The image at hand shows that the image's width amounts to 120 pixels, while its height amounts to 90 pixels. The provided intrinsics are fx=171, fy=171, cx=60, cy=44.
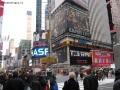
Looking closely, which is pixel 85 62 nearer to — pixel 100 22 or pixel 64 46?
pixel 64 46

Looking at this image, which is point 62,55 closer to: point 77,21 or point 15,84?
point 77,21

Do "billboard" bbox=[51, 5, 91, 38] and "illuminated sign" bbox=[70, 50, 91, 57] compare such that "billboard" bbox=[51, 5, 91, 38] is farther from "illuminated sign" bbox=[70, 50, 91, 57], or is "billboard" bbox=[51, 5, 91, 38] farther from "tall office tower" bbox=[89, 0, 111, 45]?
"illuminated sign" bbox=[70, 50, 91, 57]

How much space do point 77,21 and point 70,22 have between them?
15.7ft

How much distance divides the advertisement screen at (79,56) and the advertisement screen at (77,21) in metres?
6.78

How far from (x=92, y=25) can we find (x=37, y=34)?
124 feet

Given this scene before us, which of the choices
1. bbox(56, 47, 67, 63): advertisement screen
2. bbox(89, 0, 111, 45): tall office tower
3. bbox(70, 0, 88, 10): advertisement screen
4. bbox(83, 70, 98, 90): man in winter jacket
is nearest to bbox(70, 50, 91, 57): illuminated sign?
bbox(56, 47, 67, 63): advertisement screen

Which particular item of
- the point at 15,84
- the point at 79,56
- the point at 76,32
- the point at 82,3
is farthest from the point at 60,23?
the point at 15,84

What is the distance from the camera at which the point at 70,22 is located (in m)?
65.9

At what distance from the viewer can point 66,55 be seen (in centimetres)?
6481

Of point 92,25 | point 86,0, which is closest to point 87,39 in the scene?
point 92,25

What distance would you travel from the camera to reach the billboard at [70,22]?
6606 cm

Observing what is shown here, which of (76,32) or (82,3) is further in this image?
(82,3)

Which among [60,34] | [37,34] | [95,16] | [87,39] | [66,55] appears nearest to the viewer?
[66,55]

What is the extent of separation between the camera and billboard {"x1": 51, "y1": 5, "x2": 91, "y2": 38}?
217 feet
